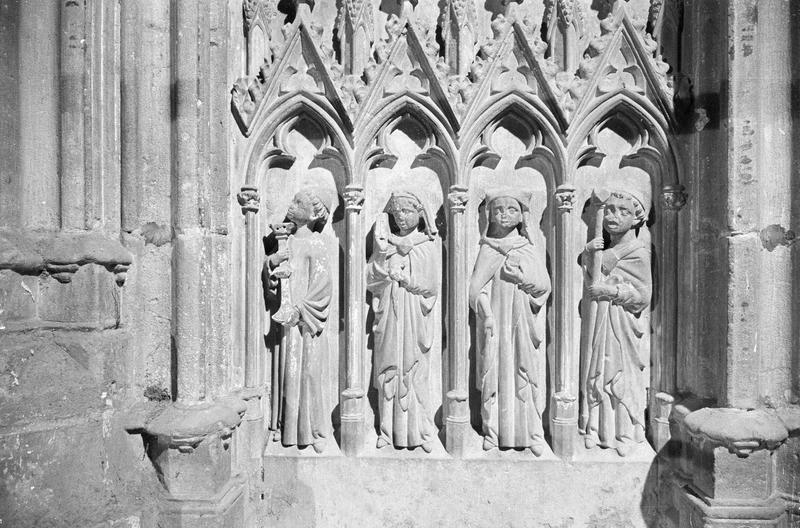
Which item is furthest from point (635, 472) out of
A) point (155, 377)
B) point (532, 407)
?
point (155, 377)

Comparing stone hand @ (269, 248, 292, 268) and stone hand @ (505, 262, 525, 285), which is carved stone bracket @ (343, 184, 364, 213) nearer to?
stone hand @ (269, 248, 292, 268)

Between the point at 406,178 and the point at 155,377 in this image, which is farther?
the point at 406,178

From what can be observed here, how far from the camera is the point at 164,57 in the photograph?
14.0 feet

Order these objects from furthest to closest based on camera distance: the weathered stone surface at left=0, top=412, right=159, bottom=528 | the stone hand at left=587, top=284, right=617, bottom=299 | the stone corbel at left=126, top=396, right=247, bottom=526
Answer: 1. the stone hand at left=587, top=284, right=617, bottom=299
2. the stone corbel at left=126, top=396, right=247, bottom=526
3. the weathered stone surface at left=0, top=412, right=159, bottom=528

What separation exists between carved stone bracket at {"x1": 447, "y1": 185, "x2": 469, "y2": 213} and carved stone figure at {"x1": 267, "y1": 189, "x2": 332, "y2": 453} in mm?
1097

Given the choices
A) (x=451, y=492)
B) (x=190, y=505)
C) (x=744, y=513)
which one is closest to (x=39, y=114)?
(x=190, y=505)

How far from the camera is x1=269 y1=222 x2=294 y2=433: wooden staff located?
4.66 meters

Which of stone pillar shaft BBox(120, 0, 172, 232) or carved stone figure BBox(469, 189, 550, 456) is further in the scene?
carved stone figure BBox(469, 189, 550, 456)

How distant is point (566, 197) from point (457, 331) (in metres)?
1.45

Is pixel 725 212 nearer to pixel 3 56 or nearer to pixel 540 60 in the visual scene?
pixel 540 60

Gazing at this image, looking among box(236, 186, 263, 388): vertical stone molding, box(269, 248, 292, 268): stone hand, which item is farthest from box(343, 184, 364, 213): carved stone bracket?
box(236, 186, 263, 388): vertical stone molding

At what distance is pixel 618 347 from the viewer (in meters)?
4.59

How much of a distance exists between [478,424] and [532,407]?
0.49 m

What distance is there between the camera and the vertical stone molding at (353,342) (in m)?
4.72
